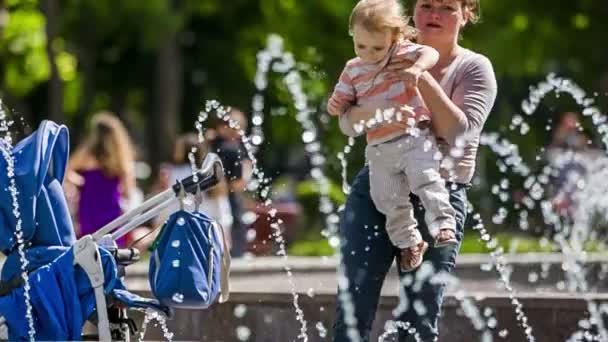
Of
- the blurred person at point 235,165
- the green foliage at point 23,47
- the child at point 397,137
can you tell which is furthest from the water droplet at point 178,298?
the green foliage at point 23,47

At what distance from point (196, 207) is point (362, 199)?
636mm

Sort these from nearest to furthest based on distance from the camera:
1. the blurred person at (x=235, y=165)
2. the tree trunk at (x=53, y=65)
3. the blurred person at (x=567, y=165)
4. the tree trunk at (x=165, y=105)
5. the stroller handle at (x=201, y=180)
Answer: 1. the stroller handle at (x=201, y=180)
2. the blurred person at (x=235, y=165)
3. the blurred person at (x=567, y=165)
4. the tree trunk at (x=53, y=65)
5. the tree trunk at (x=165, y=105)

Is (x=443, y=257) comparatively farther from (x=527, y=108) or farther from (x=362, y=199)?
(x=527, y=108)

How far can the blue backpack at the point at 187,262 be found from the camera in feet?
21.1

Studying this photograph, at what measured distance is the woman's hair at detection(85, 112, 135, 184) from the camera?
1234 cm

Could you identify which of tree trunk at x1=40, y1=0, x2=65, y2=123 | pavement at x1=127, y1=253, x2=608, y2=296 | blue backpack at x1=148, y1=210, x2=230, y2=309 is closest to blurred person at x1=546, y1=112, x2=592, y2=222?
pavement at x1=127, y1=253, x2=608, y2=296

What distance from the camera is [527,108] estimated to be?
12359 millimetres

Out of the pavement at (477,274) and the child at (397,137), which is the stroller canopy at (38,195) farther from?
the pavement at (477,274)

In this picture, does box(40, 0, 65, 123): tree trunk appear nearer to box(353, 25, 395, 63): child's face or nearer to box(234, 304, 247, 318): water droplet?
box(234, 304, 247, 318): water droplet

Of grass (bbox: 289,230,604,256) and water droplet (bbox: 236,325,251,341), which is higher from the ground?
grass (bbox: 289,230,604,256)

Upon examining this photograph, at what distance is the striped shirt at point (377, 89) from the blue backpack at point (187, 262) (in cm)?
67

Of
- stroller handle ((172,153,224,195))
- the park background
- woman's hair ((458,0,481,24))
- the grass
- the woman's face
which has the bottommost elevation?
stroller handle ((172,153,224,195))

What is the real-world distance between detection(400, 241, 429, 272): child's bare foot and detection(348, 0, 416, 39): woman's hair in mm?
703

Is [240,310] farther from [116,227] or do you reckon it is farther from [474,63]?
[474,63]
